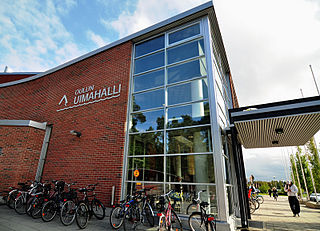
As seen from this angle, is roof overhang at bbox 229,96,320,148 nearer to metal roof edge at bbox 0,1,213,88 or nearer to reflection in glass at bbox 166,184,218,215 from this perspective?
reflection in glass at bbox 166,184,218,215

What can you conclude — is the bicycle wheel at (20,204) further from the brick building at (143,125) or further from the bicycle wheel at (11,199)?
the brick building at (143,125)

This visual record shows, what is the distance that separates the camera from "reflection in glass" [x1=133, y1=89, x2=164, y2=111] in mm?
7774

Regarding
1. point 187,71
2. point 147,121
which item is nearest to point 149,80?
point 187,71

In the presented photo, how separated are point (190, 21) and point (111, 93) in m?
4.81

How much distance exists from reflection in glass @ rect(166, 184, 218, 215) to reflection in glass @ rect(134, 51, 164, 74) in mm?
5209

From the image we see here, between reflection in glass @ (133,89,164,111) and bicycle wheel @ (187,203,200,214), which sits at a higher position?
reflection in glass @ (133,89,164,111)

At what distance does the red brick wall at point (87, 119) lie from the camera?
7660 mm

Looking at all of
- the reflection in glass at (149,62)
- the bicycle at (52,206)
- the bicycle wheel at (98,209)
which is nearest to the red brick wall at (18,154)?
the bicycle at (52,206)

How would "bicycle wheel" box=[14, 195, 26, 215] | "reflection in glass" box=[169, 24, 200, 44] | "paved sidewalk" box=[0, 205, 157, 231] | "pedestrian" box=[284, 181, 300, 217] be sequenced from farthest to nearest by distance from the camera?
"pedestrian" box=[284, 181, 300, 217], "reflection in glass" box=[169, 24, 200, 44], "bicycle wheel" box=[14, 195, 26, 215], "paved sidewalk" box=[0, 205, 157, 231]

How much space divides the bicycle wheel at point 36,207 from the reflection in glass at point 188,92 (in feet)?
18.6

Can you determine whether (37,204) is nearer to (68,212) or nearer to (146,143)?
(68,212)

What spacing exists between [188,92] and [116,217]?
4844 millimetres

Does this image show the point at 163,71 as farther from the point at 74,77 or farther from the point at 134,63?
the point at 74,77

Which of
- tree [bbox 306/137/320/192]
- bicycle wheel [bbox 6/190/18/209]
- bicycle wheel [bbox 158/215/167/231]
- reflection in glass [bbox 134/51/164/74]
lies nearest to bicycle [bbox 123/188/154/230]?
bicycle wheel [bbox 158/215/167/231]
